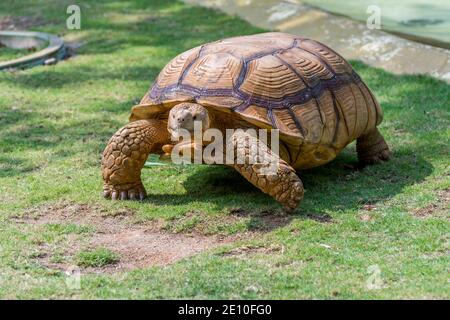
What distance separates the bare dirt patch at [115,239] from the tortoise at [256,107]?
1.08ft

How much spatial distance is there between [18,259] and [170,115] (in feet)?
4.71

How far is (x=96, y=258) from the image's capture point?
5059 millimetres

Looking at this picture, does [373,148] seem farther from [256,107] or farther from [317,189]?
[256,107]

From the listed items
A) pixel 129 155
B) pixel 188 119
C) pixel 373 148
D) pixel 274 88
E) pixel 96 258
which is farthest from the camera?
pixel 373 148

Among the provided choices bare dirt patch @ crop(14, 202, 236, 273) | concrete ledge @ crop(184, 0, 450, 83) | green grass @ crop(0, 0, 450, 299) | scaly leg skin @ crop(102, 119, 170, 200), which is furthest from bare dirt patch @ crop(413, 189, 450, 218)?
concrete ledge @ crop(184, 0, 450, 83)

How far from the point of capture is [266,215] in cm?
570

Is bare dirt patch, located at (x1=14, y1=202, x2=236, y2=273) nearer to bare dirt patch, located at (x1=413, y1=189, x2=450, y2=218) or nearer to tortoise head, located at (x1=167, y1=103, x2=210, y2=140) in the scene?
tortoise head, located at (x1=167, y1=103, x2=210, y2=140)

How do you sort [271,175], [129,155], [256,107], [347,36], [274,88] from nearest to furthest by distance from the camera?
[271,175] < [256,107] < [274,88] < [129,155] < [347,36]

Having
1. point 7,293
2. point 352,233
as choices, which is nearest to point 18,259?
point 7,293

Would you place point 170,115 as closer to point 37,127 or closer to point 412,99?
point 37,127

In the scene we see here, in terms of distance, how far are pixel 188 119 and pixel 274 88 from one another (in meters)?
0.64

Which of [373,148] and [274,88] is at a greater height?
[274,88]

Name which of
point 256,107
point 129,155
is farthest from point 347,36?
point 129,155

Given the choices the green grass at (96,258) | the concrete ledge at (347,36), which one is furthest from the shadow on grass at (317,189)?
the concrete ledge at (347,36)
